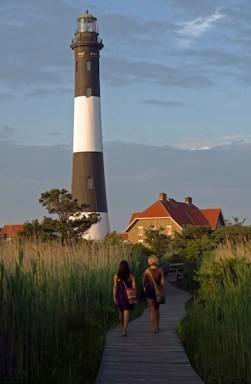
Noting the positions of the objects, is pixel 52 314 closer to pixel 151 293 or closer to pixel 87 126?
pixel 151 293

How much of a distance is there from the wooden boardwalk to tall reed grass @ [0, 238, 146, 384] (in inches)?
8.8

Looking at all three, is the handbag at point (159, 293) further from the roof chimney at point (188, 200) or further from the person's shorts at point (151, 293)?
the roof chimney at point (188, 200)

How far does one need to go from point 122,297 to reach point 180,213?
159 ft

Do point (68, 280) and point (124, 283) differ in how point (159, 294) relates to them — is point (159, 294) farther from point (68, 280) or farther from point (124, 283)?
point (68, 280)

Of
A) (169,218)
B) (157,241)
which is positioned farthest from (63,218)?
(169,218)

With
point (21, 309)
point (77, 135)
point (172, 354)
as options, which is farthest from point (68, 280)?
point (77, 135)

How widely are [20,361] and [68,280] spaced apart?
4806 mm

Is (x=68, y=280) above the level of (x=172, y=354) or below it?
above

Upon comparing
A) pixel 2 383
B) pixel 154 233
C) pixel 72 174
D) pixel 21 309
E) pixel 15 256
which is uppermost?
pixel 72 174

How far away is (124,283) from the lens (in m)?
12.1

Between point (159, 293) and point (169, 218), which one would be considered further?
point (169, 218)

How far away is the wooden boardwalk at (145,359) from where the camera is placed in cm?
842

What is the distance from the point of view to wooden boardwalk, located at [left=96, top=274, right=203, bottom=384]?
332 inches

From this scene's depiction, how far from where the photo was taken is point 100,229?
41969 mm
